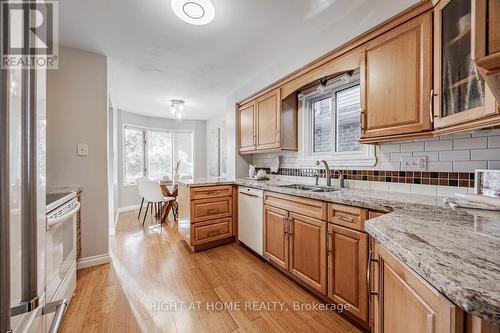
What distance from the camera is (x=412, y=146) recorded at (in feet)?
5.33

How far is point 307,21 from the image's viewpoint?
5.83 feet

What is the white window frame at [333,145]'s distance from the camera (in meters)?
1.97

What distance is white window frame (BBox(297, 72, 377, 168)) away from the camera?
6.45 ft

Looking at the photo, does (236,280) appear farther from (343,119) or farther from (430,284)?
(343,119)

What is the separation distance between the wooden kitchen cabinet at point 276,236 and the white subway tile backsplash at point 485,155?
1391 millimetres

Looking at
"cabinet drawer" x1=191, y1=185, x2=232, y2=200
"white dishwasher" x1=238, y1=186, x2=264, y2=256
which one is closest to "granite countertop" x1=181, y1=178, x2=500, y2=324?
"white dishwasher" x1=238, y1=186, x2=264, y2=256

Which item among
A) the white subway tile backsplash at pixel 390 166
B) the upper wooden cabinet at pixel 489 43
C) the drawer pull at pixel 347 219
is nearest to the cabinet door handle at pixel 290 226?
the drawer pull at pixel 347 219

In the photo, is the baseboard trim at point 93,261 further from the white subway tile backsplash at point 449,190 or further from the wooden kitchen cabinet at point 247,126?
the white subway tile backsplash at point 449,190

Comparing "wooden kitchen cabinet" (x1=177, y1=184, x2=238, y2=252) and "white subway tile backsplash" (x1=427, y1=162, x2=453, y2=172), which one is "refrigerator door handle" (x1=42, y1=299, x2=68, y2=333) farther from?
"white subway tile backsplash" (x1=427, y1=162, x2=453, y2=172)

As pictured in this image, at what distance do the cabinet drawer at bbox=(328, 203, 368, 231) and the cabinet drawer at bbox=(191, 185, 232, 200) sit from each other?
158cm

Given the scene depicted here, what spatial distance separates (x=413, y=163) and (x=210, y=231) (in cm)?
229

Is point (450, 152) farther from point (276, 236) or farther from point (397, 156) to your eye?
point (276, 236)

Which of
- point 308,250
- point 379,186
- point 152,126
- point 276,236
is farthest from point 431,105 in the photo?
point 152,126

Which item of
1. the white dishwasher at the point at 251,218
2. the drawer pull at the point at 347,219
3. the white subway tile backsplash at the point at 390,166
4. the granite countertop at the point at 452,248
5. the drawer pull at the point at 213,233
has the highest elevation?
the white subway tile backsplash at the point at 390,166
